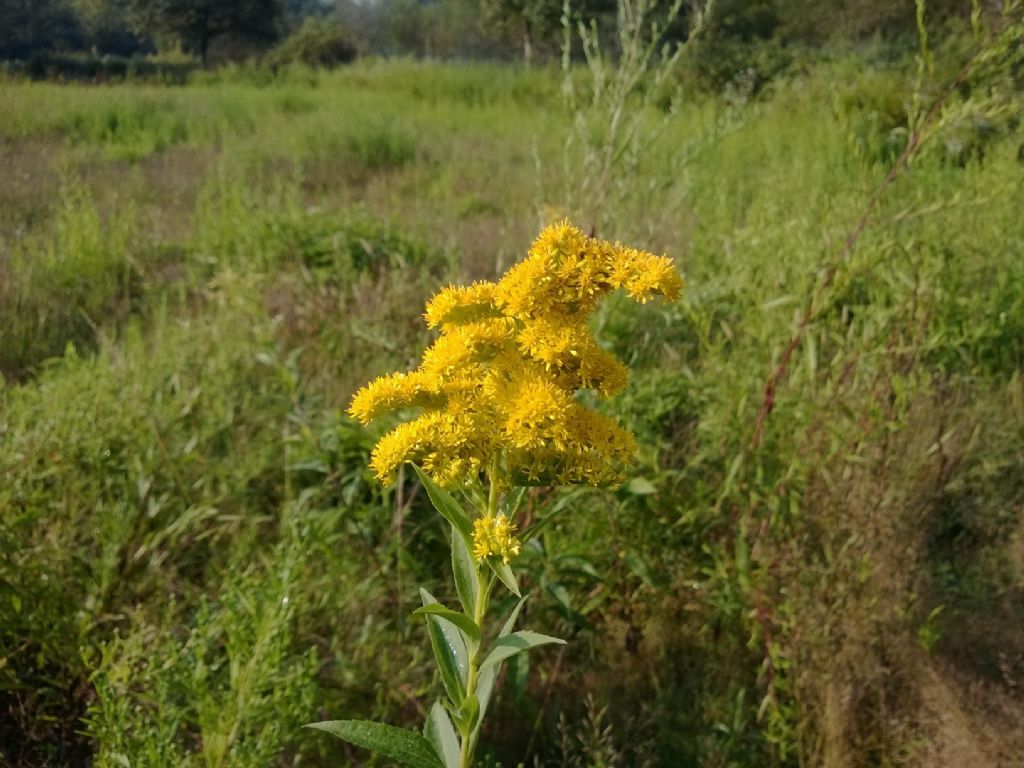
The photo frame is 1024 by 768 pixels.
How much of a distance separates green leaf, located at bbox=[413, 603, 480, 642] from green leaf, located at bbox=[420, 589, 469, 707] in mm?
75

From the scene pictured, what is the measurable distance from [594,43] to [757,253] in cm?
92

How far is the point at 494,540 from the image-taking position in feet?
3.37

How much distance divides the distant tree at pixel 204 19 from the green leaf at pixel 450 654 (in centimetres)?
2471

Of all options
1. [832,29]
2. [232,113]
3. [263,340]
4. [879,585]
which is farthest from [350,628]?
[832,29]

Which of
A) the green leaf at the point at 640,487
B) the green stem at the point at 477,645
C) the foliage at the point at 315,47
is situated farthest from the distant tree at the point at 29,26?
the green stem at the point at 477,645

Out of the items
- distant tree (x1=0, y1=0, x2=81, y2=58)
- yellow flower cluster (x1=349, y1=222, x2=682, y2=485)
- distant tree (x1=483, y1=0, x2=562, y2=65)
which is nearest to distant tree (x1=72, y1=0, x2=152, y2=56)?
distant tree (x1=0, y1=0, x2=81, y2=58)

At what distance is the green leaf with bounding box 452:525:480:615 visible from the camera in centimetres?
116

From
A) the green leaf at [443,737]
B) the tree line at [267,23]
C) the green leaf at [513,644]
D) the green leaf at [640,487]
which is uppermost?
the tree line at [267,23]

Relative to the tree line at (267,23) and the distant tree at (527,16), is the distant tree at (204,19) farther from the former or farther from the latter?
the distant tree at (527,16)

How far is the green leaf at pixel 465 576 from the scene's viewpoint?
3.82 ft

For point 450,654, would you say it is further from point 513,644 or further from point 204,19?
point 204,19

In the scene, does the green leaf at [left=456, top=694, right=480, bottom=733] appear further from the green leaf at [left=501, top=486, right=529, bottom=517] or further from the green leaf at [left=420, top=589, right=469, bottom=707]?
the green leaf at [left=501, top=486, right=529, bottom=517]

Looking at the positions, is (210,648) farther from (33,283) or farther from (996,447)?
(33,283)

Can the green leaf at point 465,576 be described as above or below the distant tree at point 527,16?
below
